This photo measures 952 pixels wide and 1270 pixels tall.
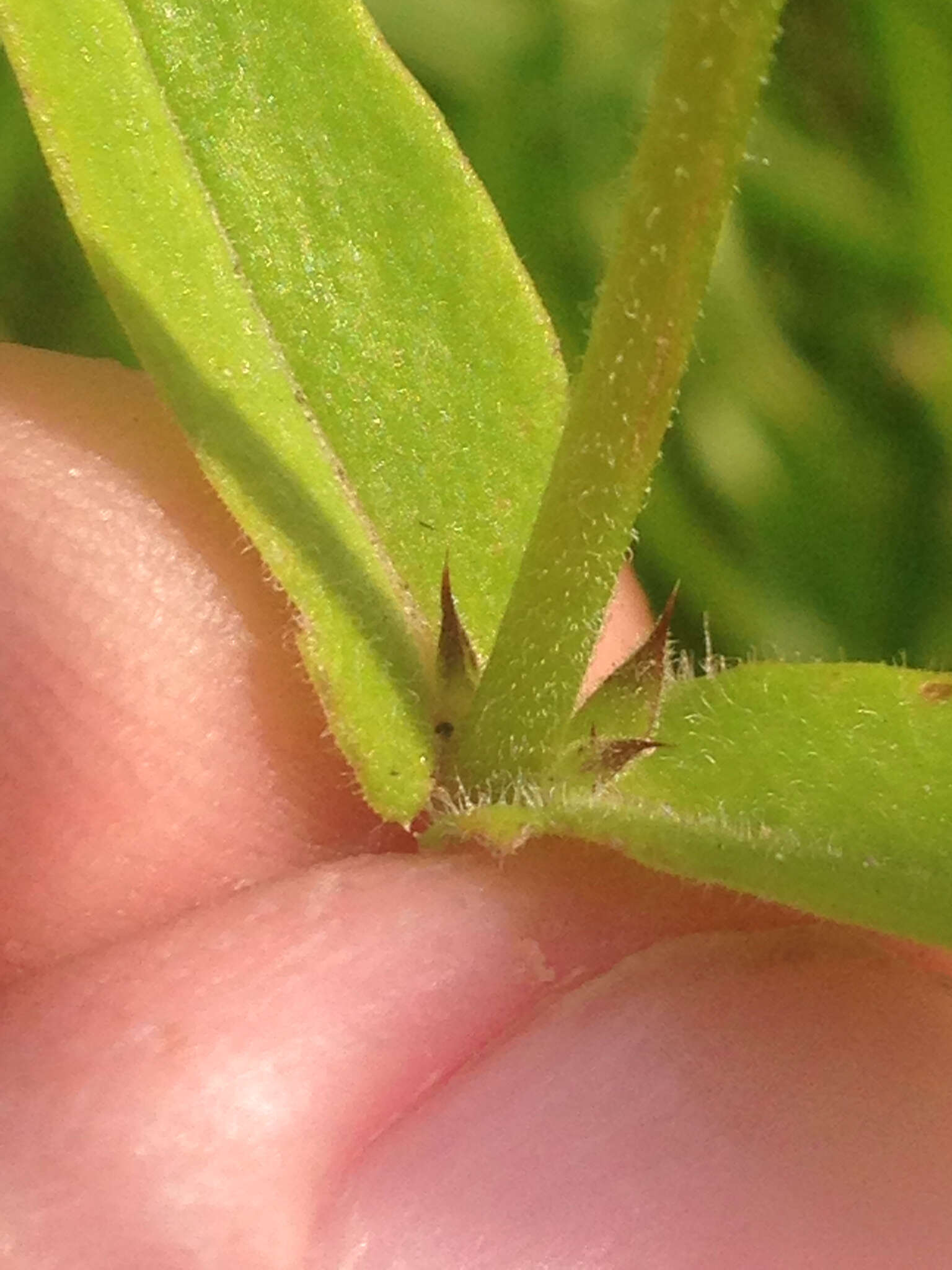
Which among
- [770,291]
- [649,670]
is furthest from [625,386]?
[770,291]

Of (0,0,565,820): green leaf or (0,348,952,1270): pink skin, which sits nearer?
(0,348,952,1270): pink skin

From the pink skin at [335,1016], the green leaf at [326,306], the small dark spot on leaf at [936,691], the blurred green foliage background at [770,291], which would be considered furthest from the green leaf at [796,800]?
the blurred green foliage background at [770,291]

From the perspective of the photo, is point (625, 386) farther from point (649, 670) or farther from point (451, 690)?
point (451, 690)

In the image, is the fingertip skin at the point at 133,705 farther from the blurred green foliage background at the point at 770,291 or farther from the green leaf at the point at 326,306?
the blurred green foliage background at the point at 770,291

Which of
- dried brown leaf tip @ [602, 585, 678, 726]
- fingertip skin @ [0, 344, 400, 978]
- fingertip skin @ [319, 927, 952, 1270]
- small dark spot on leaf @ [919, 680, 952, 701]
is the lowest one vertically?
fingertip skin @ [319, 927, 952, 1270]

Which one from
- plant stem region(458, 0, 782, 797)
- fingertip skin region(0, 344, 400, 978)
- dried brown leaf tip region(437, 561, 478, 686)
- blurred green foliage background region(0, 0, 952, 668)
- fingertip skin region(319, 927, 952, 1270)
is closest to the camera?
plant stem region(458, 0, 782, 797)

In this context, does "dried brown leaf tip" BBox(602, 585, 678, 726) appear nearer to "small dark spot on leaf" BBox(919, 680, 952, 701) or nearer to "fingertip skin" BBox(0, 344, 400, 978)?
"small dark spot on leaf" BBox(919, 680, 952, 701)

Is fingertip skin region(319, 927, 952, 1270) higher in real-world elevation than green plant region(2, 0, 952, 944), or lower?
lower

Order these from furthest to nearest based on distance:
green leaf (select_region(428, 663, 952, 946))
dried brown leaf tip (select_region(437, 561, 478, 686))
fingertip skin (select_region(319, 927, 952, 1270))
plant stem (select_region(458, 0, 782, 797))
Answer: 1. dried brown leaf tip (select_region(437, 561, 478, 686))
2. fingertip skin (select_region(319, 927, 952, 1270))
3. green leaf (select_region(428, 663, 952, 946))
4. plant stem (select_region(458, 0, 782, 797))

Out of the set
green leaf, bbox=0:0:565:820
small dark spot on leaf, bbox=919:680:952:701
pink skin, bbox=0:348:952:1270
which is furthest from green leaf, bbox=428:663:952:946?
green leaf, bbox=0:0:565:820
